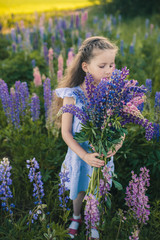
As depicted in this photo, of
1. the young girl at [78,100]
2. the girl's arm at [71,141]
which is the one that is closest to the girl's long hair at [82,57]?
the young girl at [78,100]

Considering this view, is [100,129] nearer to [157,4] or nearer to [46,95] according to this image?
[46,95]

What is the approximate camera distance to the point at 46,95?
8.78 feet

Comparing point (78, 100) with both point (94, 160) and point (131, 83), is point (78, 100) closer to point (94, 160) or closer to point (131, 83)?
point (94, 160)

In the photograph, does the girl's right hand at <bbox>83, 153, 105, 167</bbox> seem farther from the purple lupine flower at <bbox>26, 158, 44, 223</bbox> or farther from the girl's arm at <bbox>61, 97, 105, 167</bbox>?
the purple lupine flower at <bbox>26, 158, 44, 223</bbox>

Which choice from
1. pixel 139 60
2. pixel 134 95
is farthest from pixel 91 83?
pixel 139 60

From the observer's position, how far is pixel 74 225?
7.22ft

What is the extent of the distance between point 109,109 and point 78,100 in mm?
682

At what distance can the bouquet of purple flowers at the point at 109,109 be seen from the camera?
126 centimetres

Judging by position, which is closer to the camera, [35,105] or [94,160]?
[94,160]

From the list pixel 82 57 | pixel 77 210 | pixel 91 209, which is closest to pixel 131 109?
pixel 91 209

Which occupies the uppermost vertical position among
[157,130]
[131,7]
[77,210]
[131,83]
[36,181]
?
[131,7]

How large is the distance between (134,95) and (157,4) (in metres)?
11.8

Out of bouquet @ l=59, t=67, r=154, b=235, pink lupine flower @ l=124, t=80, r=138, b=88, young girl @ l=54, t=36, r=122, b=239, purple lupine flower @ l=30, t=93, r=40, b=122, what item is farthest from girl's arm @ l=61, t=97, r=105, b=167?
purple lupine flower @ l=30, t=93, r=40, b=122

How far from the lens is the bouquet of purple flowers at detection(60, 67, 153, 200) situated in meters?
1.26
